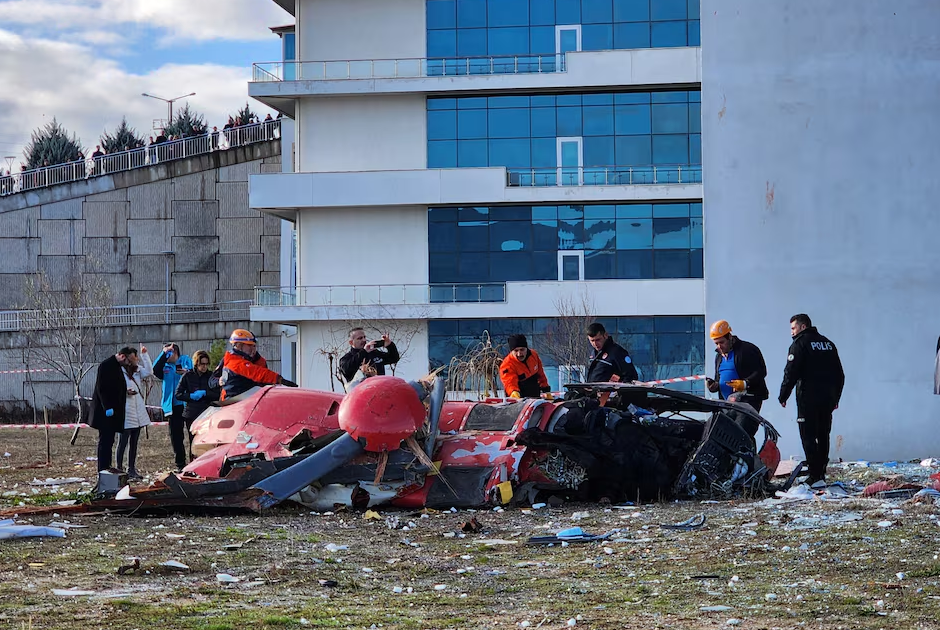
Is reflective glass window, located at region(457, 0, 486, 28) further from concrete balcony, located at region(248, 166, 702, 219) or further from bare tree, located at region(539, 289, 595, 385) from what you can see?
bare tree, located at region(539, 289, 595, 385)

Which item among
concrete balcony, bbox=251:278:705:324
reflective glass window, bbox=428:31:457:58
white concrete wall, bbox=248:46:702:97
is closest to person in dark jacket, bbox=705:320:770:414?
concrete balcony, bbox=251:278:705:324

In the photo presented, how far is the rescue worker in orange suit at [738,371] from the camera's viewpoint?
14227 mm

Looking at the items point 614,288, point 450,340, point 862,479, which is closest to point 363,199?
point 450,340

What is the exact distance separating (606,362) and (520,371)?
1.11m

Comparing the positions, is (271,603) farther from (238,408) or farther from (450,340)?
(450,340)

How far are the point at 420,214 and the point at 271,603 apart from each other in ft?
108

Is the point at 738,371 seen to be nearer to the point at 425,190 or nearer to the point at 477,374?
the point at 477,374

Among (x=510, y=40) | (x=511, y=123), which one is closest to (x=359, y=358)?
(x=511, y=123)

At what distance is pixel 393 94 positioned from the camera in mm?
39344

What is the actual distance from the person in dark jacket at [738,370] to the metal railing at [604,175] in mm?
24513

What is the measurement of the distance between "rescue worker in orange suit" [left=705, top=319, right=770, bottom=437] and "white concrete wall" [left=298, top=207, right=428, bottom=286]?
2552 cm

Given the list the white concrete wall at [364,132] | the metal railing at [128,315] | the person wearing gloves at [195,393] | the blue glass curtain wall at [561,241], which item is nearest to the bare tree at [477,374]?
the person wearing gloves at [195,393]

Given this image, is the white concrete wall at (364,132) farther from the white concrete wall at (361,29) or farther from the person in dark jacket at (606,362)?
the person in dark jacket at (606,362)

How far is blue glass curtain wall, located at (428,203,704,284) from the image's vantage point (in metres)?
39.1
